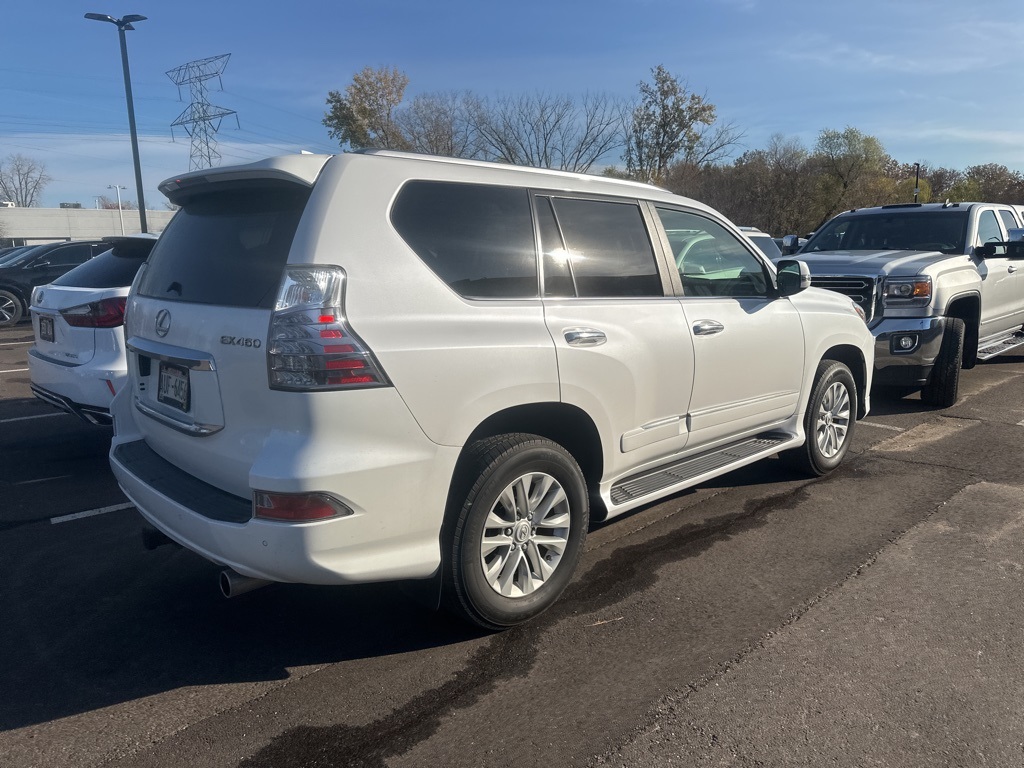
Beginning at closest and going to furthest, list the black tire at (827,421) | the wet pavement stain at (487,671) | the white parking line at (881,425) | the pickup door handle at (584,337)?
the wet pavement stain at (487,671) → the pickup door handle at (584,337) → the black tire at (827,421) → the white parking line at (881,425)

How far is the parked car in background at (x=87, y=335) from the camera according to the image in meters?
5.41

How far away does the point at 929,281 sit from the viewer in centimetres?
737

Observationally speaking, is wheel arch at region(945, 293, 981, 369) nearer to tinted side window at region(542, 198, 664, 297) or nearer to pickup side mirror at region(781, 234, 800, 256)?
pickup side mirror at region(781, 234, 800, 256)

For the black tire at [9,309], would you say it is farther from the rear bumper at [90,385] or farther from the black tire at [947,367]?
the black tire at [947,367]

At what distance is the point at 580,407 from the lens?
11.6 feet

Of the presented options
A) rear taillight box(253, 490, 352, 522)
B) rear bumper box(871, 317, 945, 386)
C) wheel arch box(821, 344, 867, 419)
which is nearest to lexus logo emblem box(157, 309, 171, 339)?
rear taillight box(253, 490, 352, 522)

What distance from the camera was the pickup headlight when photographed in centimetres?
736

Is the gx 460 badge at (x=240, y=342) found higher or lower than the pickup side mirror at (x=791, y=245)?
lower

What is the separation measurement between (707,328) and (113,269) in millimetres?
4293

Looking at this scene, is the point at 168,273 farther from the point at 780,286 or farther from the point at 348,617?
the point at 780,286

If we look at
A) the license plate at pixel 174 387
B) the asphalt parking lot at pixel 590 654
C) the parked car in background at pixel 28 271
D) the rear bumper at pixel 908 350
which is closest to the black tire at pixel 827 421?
the asphalt parking lot at pixel 590 654

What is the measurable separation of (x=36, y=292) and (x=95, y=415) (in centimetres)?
133

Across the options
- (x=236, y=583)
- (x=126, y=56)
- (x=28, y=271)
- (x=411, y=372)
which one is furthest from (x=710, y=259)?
(x=126, y=56)

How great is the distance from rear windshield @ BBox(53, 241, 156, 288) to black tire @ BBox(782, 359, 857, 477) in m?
4.85
